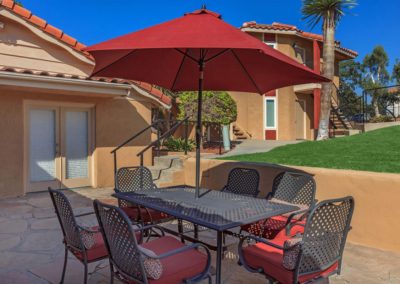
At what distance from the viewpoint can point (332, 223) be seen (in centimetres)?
312

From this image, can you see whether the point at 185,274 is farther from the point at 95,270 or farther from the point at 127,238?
the point at 95,270

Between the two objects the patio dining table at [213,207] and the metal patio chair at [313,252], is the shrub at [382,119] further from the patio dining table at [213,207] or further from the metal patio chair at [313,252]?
the metal patio chair at [313,252]

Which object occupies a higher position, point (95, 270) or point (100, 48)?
point (100, 48)

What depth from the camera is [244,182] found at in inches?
220

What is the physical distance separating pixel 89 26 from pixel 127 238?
21.9m

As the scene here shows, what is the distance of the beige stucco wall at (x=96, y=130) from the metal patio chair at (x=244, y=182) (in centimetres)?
498

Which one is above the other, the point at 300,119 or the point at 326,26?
the point at 326,26

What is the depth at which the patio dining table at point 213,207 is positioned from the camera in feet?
11.0

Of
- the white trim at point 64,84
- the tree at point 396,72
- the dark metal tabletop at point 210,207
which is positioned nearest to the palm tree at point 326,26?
the white trim at point 64,84

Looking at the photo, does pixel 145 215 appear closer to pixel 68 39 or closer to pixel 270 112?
pixel 68 39

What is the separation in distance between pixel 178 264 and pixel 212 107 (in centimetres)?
1182

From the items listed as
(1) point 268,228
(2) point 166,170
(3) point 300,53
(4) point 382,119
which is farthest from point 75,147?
(3) point 300,53

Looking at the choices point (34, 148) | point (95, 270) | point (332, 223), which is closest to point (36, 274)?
point (95, 270)

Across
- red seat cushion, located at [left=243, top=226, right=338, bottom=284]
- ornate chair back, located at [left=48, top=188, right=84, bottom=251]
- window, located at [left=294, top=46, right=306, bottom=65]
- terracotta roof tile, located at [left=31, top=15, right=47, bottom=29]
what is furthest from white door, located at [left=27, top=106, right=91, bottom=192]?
window, located at [left=294, top=46, right=306, bottom=65]
